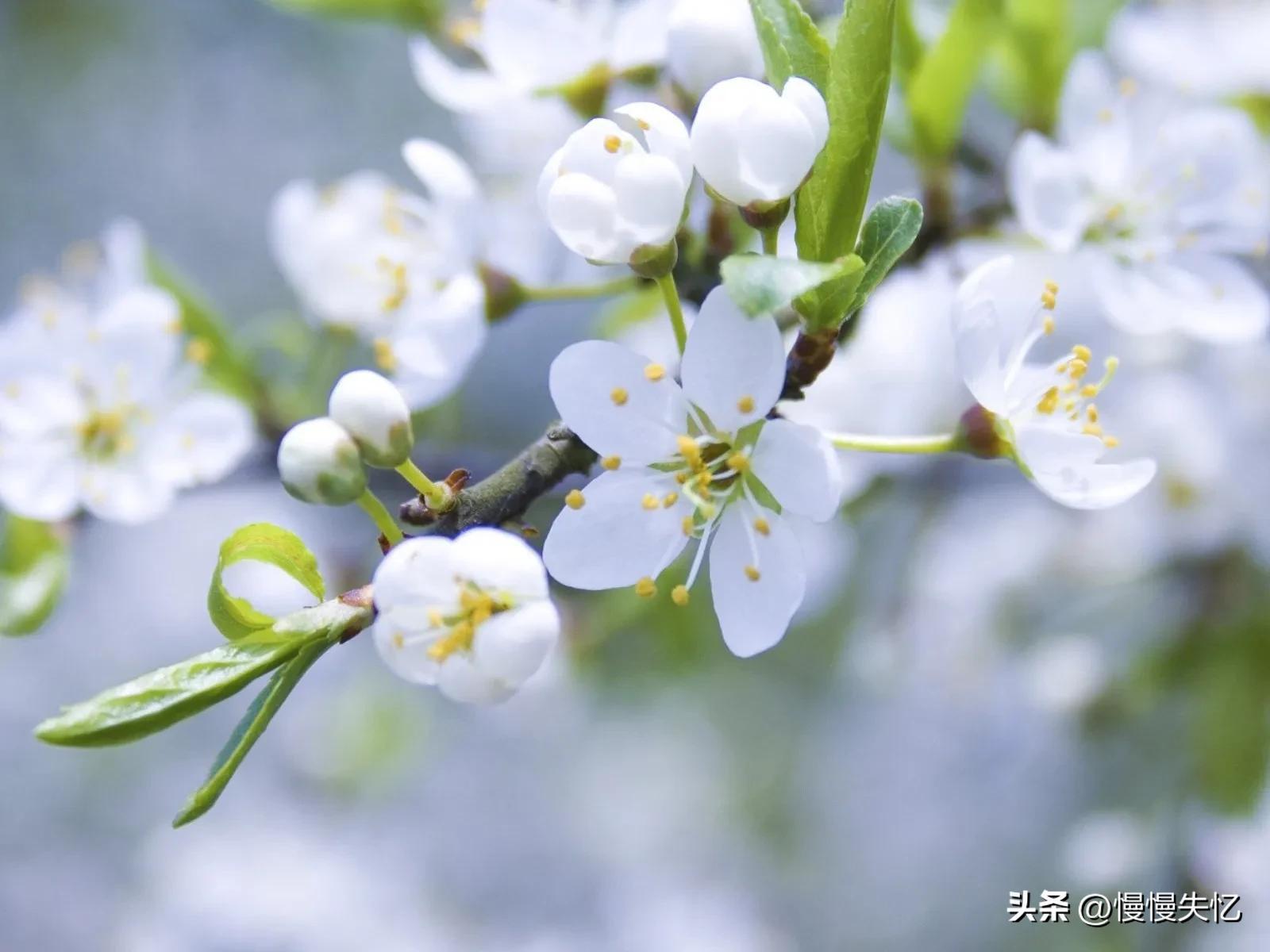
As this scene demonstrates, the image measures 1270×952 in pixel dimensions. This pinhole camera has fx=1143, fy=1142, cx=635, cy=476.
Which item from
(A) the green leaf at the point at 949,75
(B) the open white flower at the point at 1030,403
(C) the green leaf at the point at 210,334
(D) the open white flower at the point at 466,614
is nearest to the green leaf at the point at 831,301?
(B) the open white flower at the point at 1030,403

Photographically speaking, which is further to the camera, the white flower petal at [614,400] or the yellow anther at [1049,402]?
the yellow anther at [1049,402]

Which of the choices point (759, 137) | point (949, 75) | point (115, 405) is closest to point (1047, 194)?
point (949, 75)

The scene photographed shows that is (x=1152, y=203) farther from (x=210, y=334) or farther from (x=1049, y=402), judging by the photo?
(x=210, y=334)

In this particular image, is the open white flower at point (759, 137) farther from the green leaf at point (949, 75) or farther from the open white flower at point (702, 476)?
the green leaf at point (949, 75)

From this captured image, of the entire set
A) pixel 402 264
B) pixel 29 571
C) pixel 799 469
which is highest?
pixel 799 469

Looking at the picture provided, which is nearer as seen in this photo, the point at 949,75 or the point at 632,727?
the point at 949,75

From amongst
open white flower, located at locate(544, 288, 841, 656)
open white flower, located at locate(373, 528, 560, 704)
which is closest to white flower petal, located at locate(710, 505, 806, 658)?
open white flower, located at locate(544, 288, 841, 656)
